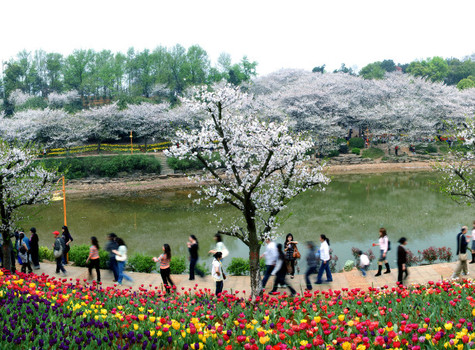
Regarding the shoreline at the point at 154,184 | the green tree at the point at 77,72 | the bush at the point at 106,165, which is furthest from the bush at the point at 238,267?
the green tree at the point at 77,72

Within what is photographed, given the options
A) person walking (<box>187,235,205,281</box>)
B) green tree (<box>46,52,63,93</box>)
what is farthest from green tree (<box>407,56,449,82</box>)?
person walking (<box>187,235,205,281</box>)

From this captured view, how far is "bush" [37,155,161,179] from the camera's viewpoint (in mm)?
38812

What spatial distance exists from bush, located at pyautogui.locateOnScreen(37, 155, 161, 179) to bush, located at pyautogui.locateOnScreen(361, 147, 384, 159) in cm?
2517

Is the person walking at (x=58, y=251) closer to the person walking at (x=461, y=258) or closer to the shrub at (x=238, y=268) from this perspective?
the shrub at (x=238, y=268)

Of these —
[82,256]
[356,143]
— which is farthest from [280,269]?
[356,143]

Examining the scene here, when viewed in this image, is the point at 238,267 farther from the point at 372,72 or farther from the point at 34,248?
the point at 372,72

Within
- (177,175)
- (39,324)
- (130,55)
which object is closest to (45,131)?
(177,175)

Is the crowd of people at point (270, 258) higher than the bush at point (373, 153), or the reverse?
the bush at point (373, 153)

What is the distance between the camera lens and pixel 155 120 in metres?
45.8

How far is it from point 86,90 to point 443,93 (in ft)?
174

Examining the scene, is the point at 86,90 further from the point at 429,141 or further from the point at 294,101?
the point at 429,141

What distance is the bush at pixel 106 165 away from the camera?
38.8m

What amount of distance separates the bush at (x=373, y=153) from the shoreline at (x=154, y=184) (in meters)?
3.45

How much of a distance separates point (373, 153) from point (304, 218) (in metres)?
29.5
